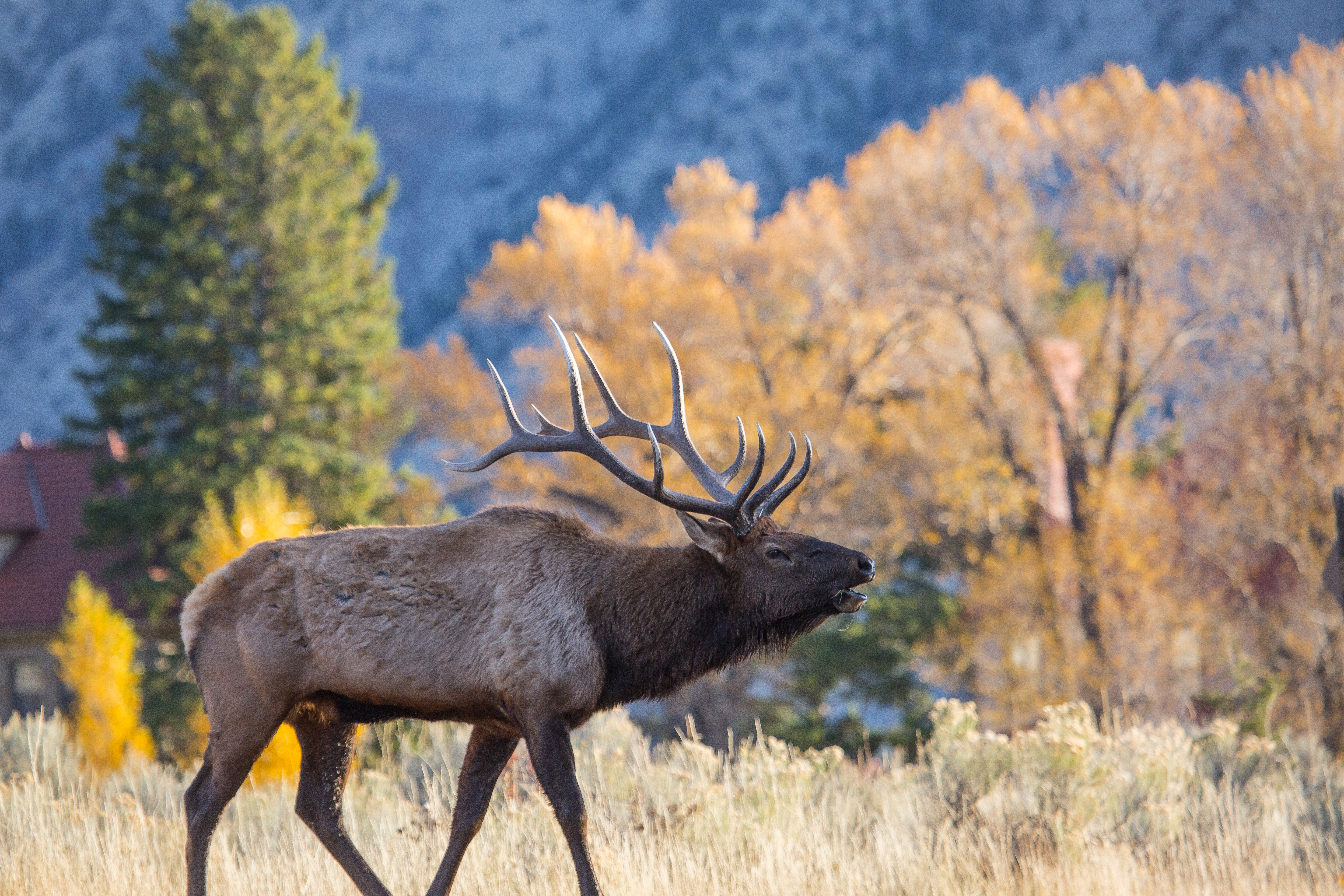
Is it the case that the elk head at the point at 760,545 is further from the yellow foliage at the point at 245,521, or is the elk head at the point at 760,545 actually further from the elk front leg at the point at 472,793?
the yellow foliage at the point at 245,521

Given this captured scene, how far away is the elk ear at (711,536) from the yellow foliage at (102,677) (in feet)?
69.4

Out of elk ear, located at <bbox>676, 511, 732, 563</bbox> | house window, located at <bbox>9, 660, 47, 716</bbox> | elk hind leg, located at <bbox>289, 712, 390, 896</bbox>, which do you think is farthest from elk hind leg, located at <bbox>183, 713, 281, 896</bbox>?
house window, located at <bbox>9, 660, 47, 716</bbox>

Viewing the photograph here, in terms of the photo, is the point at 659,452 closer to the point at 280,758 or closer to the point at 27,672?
the point at 280,758

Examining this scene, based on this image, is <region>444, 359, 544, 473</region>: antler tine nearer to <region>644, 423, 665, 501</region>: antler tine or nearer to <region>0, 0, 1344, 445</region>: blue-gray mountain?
<region>644, 423, 665, 501</region>: antler tine

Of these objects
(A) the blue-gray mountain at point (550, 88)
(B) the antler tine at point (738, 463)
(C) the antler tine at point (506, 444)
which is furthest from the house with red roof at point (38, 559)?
(A) the blue-gray mountain at point (550, 88)

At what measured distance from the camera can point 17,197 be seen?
109125 millimetres

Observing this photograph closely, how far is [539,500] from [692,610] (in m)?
29.5

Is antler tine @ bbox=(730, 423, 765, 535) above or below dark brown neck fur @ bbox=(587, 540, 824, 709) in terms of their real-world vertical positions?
above

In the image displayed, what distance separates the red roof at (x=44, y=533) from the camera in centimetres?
2938

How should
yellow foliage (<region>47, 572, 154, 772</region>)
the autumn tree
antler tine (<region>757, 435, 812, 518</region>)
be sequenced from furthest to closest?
the autumn tree < yellow foliage (<region>47, 572, 154, 772</region>) < antler tine (<region>757, 435, 812, 518</region>)

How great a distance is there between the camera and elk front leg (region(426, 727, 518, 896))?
15.7 feet

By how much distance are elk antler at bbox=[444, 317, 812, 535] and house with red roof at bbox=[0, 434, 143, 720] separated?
2503 cm

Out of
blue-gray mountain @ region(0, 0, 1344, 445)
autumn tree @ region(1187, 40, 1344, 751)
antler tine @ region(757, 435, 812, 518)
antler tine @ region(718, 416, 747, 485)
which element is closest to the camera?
antler tine @ region(757, 435, 812, 518)

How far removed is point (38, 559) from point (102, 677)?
830 centimetres
